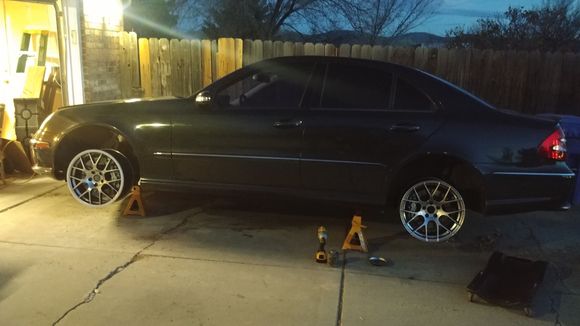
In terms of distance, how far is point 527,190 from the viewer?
4.91 metres

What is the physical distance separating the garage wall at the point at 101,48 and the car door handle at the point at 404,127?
16.7 feet

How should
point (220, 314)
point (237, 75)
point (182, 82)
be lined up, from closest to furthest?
1. point (220, 314)
2. point (237, 75)
3. point (182, 82)

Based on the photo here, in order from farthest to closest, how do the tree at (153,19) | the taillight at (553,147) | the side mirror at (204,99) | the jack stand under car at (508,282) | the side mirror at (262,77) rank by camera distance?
1. the tree at (153,19)
2. the side mirror at (262,77)
3. the side mirror at (204,99)
4. the taillight at (553,147)
5. the jack stand under car at (508,282)

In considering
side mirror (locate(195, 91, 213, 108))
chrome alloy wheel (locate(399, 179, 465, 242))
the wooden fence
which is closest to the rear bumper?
chrome alloy wheel (locate(399, 179, 465, 242))

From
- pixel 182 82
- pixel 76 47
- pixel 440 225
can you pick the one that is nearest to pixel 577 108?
pixel 440 225

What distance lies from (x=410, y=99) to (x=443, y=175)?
788mm

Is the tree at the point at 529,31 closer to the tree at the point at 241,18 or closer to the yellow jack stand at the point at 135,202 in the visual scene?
the tree at the point at 241,18

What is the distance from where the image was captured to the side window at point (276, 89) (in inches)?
211

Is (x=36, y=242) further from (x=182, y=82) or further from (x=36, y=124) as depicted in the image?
(x=182, y=82)

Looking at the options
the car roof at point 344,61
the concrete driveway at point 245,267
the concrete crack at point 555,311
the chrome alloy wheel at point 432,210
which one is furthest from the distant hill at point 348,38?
the concrete crack at point 555,311

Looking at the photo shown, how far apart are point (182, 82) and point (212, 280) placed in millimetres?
5241

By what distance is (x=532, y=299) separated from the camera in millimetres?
3922

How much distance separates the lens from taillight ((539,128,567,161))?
4832 mm

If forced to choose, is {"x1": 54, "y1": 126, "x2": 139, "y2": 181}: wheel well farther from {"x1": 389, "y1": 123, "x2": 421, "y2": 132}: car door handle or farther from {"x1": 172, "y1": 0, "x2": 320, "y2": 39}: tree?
{"x1": 172, "y1": 0, "x2": 320, "y2": 39}: tree
